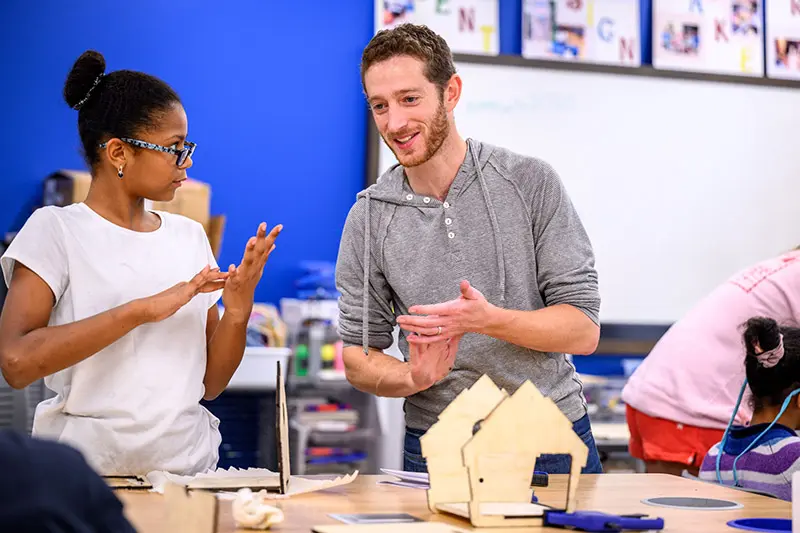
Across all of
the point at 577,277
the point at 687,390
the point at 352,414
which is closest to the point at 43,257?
the point at 577,277

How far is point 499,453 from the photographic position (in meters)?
1.34

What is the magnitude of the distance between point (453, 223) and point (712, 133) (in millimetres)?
3467

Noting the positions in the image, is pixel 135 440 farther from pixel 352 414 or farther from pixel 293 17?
pixel 293 17

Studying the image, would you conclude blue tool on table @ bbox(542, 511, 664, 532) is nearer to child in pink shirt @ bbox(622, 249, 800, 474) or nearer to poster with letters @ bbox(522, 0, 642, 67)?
child in pink shirt @ bbox(622, 249, 800, 474)

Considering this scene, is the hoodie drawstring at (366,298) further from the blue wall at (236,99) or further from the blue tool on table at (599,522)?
the blue wall at (236,99)

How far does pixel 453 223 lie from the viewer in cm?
198

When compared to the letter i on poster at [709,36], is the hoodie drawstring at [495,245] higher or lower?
lower

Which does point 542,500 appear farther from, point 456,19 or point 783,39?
point 783,39

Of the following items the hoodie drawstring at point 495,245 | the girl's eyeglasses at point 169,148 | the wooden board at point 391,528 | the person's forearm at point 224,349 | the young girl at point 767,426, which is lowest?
the young girl at point 767,426

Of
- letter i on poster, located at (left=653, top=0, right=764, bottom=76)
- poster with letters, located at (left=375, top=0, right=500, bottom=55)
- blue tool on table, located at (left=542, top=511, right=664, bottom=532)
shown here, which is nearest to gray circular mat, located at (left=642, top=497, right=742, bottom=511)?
blue tool on table, located at (left=542, top=511, right=664, bottom=532)

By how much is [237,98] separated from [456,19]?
116 centimetres

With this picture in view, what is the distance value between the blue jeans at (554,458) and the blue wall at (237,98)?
8.88 feet

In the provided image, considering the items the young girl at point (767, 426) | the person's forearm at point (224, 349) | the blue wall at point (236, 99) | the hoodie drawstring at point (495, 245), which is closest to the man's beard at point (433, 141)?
the hoodie drawstring at point (495, 245)

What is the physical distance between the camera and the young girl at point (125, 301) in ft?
5.43
